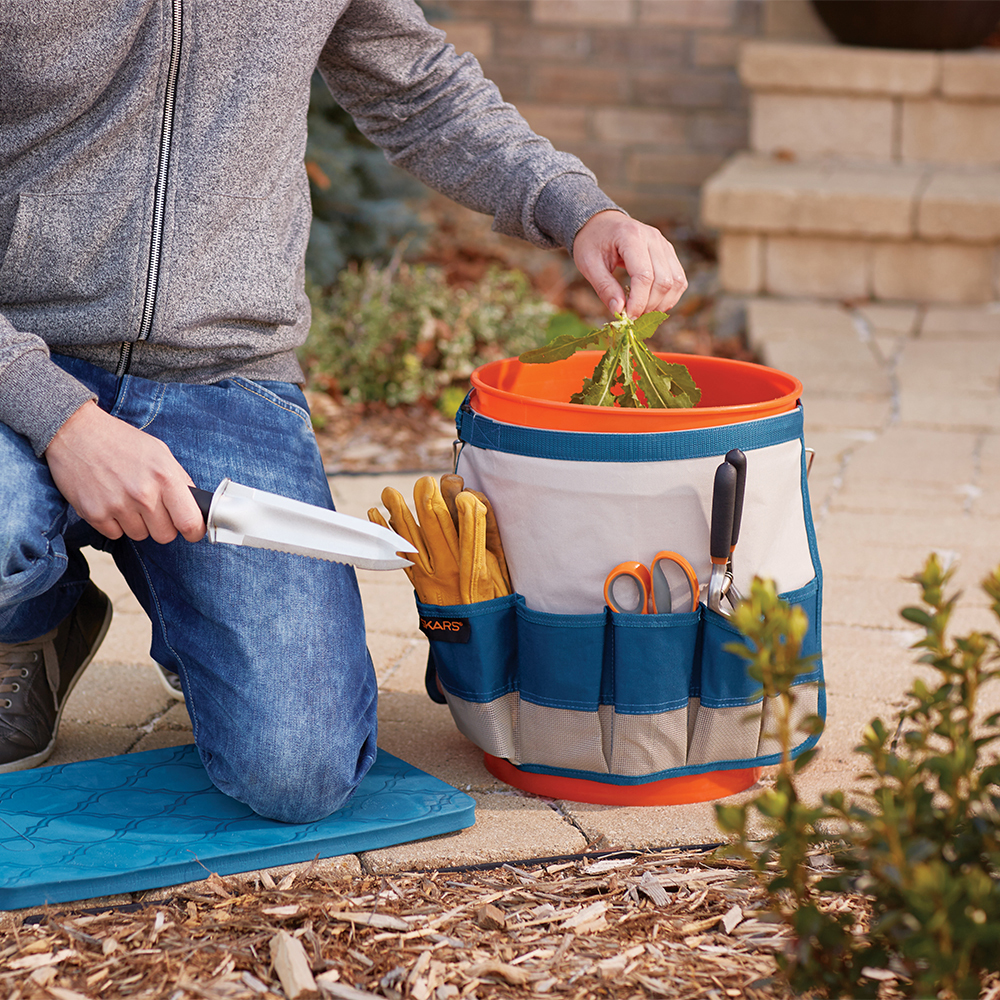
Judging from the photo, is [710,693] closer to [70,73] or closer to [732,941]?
[732,941]

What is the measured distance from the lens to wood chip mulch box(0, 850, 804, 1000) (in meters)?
1.37

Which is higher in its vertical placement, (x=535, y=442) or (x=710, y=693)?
(x=535, y=442)

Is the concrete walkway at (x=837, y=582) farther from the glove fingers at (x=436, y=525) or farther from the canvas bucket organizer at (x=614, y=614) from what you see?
the glove fingers at (x=436, y=525)

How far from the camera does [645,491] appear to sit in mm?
1623

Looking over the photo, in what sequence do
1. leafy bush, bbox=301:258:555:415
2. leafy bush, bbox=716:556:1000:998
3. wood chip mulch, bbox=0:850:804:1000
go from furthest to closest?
leafy bush, bbox=301:258:555:415, wood chip mulch, bbox=0:850:804:1000, leafy bush, bbox=716:556:1000:998

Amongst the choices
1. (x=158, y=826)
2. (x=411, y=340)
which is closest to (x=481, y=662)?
(x=158, y=826)

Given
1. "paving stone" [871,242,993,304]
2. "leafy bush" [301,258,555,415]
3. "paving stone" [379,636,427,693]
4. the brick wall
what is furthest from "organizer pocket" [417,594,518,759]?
the brick wall

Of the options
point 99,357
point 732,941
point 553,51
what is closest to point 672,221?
point 553,51

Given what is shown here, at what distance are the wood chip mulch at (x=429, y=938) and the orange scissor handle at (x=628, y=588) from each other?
35 centimetres

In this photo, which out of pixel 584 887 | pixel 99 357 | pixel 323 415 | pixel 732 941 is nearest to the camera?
pixel 732 941

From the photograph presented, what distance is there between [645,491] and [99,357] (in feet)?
2.85

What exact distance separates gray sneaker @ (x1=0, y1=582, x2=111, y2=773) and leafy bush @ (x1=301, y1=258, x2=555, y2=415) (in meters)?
2.01

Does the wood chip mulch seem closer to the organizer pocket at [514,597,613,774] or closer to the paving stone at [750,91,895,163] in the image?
the organizer pocket at [514,597,613,774]

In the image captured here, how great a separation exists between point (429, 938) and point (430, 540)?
0.54 meters
